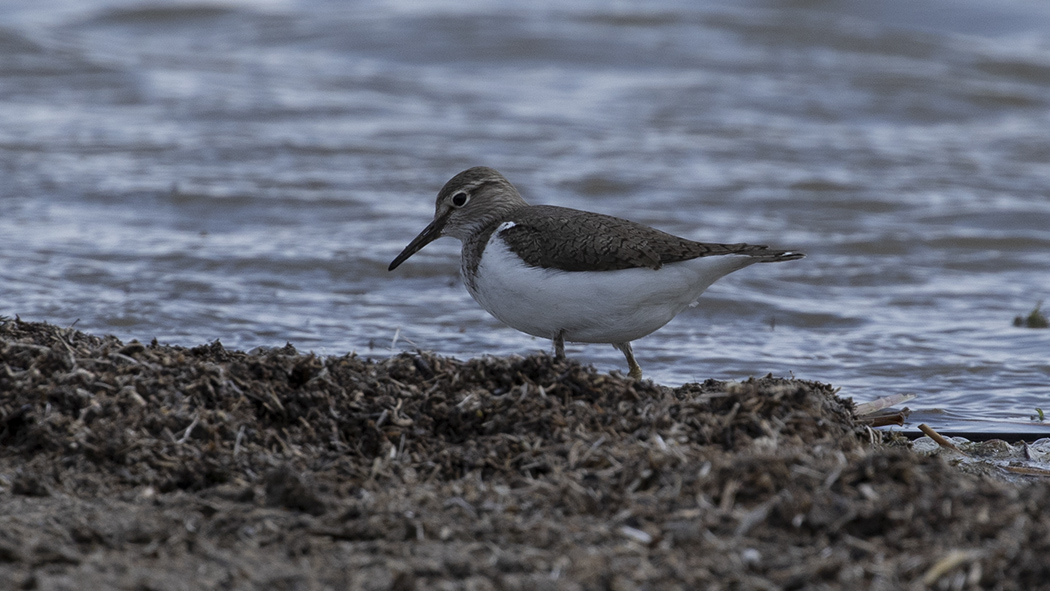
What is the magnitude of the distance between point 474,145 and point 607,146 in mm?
1483

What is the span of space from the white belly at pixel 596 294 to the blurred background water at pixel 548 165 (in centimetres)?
124

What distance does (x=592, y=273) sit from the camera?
4.80 metres

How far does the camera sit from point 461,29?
17.3 meters

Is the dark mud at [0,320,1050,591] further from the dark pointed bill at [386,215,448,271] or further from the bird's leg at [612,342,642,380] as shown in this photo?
the dark pointed bill at [386,215,448,271]

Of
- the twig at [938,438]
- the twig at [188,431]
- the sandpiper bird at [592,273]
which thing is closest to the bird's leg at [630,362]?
the sandpiper bird at [592,273]

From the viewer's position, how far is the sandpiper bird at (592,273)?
15.7 feet

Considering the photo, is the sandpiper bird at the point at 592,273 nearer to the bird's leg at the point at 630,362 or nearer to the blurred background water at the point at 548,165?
the bird's leg at the point at 630,362

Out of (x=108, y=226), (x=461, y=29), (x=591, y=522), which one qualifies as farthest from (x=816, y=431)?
(x=461, y=29)

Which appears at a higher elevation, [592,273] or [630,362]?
[592,273]

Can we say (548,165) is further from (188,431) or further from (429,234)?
(188,431)

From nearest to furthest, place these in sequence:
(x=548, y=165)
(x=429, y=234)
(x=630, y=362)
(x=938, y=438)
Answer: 1. (x=938, y=438)
2. (x=630, y=362)
3. (x=429, y=234)
4. (x=548, y=165)

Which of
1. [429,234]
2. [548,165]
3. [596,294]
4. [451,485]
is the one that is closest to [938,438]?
[596,294]

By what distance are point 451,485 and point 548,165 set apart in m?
8.26

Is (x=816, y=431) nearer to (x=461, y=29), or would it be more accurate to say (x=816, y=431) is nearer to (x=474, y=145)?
(x=474, y=145)
